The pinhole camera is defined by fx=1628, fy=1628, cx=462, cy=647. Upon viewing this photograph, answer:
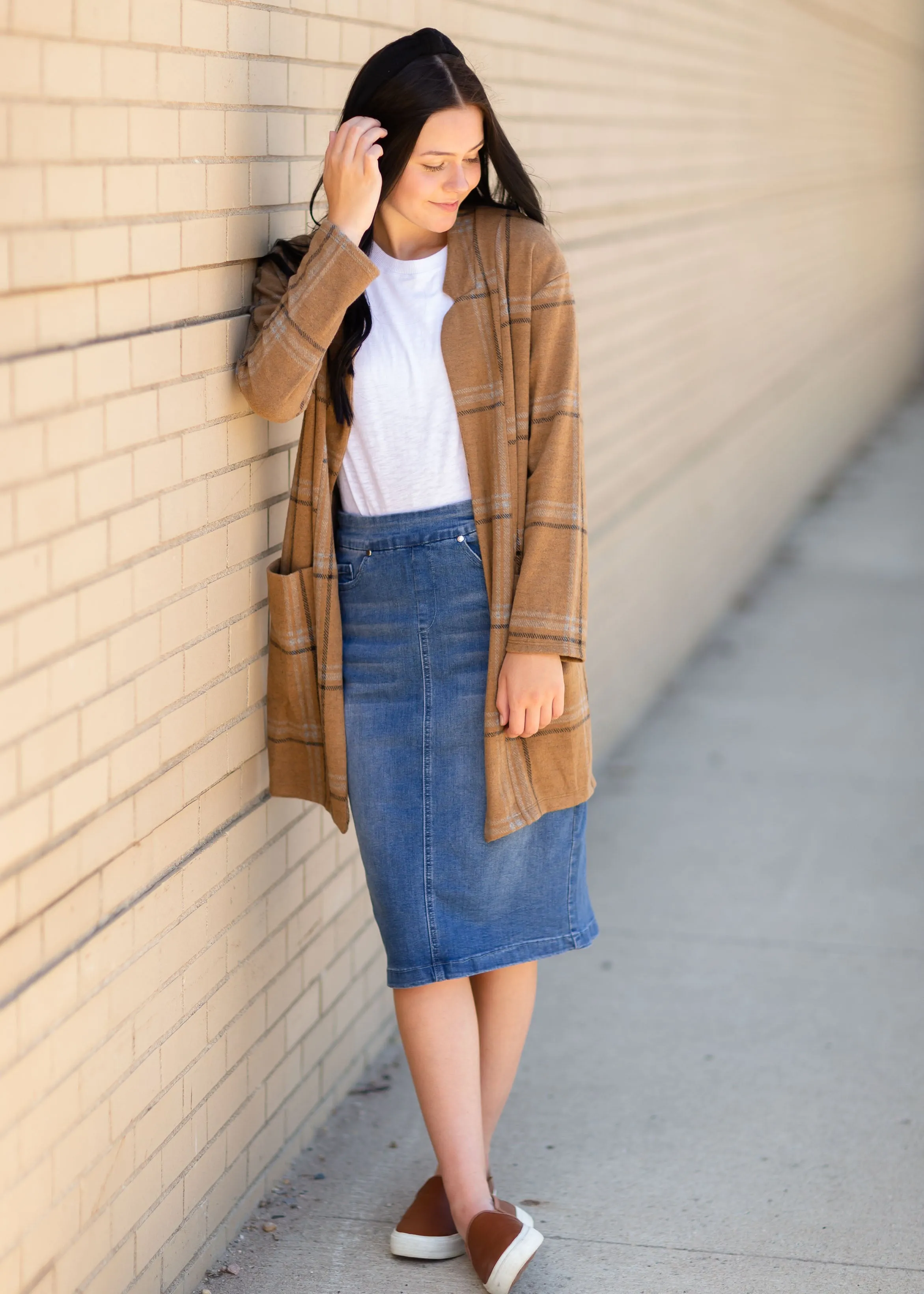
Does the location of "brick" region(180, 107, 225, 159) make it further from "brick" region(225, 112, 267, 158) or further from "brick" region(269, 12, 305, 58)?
"brick" region(269, 12, 305, 58)

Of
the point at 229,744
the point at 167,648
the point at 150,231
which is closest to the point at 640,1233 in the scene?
the point at 229,744

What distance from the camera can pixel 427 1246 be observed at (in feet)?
9.29

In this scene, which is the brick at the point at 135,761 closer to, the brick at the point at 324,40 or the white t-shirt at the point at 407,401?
the white t-shirt at the point at 407,401

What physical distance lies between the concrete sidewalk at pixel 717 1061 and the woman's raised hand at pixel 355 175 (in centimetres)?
176

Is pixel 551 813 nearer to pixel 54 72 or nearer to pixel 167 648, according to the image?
pixel 167 648

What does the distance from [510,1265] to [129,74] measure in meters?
1.92

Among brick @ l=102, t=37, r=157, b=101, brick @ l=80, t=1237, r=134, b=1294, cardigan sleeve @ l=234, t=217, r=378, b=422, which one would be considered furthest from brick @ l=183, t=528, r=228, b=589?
brick @ l=80, t=1237, r=134, b=1294

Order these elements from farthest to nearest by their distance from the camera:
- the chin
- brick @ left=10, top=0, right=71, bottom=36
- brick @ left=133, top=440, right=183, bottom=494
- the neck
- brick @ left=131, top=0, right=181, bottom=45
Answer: the neck < the chin < brick @ left=133, top=440, right=183, bottom=494 < brick @ left=131, top=0, right=181, bottom=45 < brick @ left=10, top=0, right=71, bottom=36

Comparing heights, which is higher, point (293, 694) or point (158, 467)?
point (158, 467)

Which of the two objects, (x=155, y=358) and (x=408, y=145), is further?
(x=408, y=145)

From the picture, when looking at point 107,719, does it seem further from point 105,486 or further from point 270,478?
point 270,478

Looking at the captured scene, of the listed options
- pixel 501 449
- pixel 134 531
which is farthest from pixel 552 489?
pixel 134 531

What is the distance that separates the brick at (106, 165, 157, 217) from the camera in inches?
87.0

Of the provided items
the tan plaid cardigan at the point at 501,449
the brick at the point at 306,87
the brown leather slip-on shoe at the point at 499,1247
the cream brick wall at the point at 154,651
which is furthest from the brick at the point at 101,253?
the brown leather slip-on shoe at the point at 499,1247
